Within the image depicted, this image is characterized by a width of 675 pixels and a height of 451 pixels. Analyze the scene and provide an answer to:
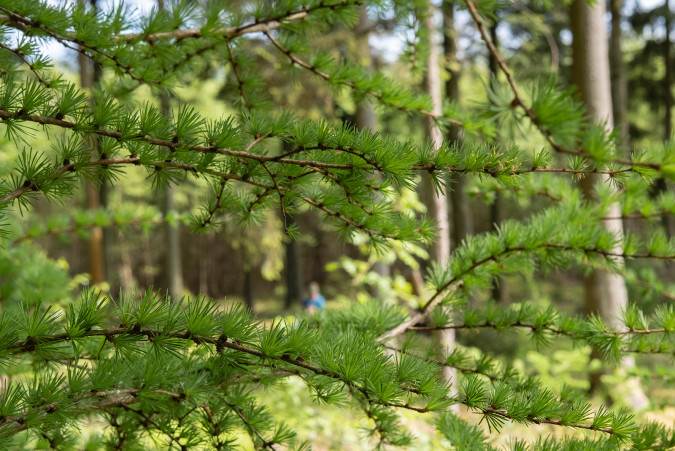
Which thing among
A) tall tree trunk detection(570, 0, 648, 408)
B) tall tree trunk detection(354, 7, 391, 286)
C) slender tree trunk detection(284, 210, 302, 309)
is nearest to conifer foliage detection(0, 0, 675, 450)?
tall tree trunk detection(570, 0, 648, 408)

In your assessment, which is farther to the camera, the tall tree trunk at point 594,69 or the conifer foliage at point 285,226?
the tall tree trunk at point 594,69

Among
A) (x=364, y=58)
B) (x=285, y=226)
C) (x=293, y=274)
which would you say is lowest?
(x=293, y=274)

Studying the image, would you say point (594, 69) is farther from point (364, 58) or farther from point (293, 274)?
point (293, 274)

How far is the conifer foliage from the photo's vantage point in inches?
41.3

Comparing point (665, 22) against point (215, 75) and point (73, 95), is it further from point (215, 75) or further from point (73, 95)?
point (73, 95)

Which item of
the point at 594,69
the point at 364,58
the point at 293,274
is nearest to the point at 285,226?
the point at 594,69

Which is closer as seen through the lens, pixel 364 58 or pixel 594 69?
pixel 594 69

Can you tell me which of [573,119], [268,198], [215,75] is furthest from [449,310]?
[215,75]

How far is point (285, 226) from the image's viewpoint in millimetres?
1381

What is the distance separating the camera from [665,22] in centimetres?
1212

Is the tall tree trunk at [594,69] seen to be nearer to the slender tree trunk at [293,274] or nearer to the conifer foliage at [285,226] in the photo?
the conifer foliage at [285,226]

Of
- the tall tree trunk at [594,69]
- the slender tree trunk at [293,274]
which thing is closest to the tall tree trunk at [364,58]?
the tall tree trunk at [594,69]

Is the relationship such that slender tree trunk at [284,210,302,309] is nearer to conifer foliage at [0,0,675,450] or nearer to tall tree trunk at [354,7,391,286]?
tall tree trunk at [354,7,391,286]

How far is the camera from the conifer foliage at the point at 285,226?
3.44 ft
